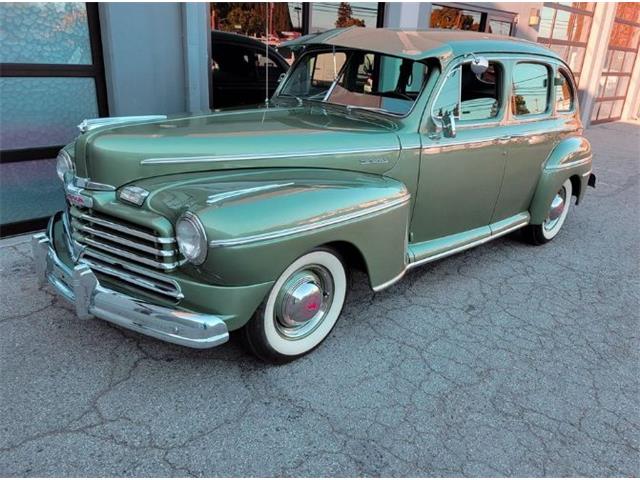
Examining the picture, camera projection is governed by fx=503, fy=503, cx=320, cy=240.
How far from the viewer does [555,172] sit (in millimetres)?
4488

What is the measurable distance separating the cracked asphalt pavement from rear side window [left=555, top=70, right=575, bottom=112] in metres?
1.88

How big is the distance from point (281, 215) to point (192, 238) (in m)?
0.43

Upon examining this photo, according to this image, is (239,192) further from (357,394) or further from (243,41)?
(243,41)

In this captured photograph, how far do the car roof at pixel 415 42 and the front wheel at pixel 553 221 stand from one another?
160cm

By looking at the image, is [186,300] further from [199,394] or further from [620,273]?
[620,273]

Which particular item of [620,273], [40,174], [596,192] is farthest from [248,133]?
[596,192]

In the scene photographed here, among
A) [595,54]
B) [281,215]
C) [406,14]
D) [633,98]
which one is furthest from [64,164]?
[633,98]

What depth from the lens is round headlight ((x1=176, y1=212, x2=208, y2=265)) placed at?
7.22ft

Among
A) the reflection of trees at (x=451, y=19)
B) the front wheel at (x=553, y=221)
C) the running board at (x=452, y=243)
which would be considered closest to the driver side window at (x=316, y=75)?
the running board at (x=452, y=243)

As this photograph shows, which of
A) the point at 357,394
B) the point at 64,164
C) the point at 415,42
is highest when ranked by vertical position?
the point at 415,42

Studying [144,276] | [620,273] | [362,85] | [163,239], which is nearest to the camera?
[163,239]

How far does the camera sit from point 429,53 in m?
3.27

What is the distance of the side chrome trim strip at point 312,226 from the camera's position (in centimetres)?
223

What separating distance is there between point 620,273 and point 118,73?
482 centimetres
